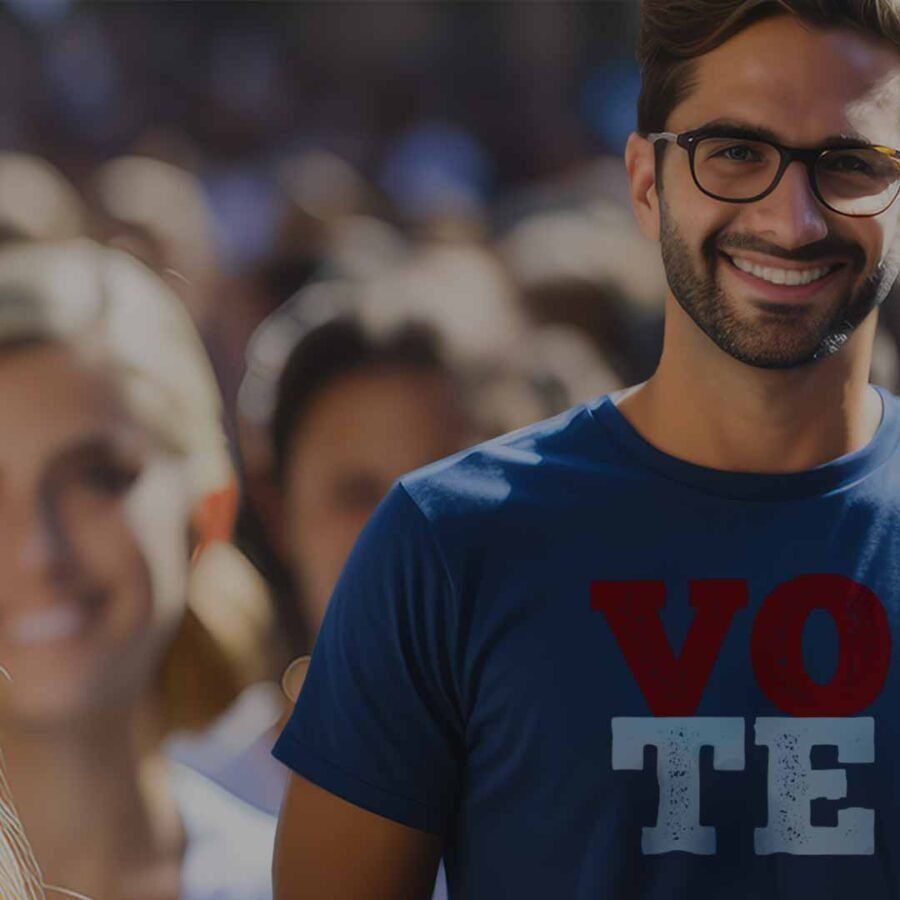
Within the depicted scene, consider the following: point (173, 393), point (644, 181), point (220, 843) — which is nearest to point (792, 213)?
point (644, 181)

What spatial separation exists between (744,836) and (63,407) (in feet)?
3.65

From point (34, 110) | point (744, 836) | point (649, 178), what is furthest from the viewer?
point (34, 110)

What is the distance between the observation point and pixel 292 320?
6.61 ft

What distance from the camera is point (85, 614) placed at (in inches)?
78.3

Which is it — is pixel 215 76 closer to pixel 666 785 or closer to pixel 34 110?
pixel 34 110

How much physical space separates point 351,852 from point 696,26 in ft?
3.06

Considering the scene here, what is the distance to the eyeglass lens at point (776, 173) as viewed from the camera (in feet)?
4.66

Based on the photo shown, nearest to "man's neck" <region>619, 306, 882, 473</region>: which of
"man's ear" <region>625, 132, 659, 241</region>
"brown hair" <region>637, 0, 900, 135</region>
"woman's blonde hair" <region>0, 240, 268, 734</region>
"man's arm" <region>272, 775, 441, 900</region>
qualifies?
"man's ear" <region>625, 132, 659, 241</region>

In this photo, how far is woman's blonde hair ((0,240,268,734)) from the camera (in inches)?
78.0

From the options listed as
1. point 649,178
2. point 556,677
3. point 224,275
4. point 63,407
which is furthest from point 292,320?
point 556,677

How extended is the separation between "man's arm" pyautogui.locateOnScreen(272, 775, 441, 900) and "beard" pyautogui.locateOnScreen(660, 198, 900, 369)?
60cm

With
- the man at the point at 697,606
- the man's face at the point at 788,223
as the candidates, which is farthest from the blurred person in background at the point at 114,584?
the man's face at the point at 788,223

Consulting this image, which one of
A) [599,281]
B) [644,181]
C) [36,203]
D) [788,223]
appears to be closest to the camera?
[788,223]

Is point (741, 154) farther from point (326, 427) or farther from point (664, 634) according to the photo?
point (326, 427)
